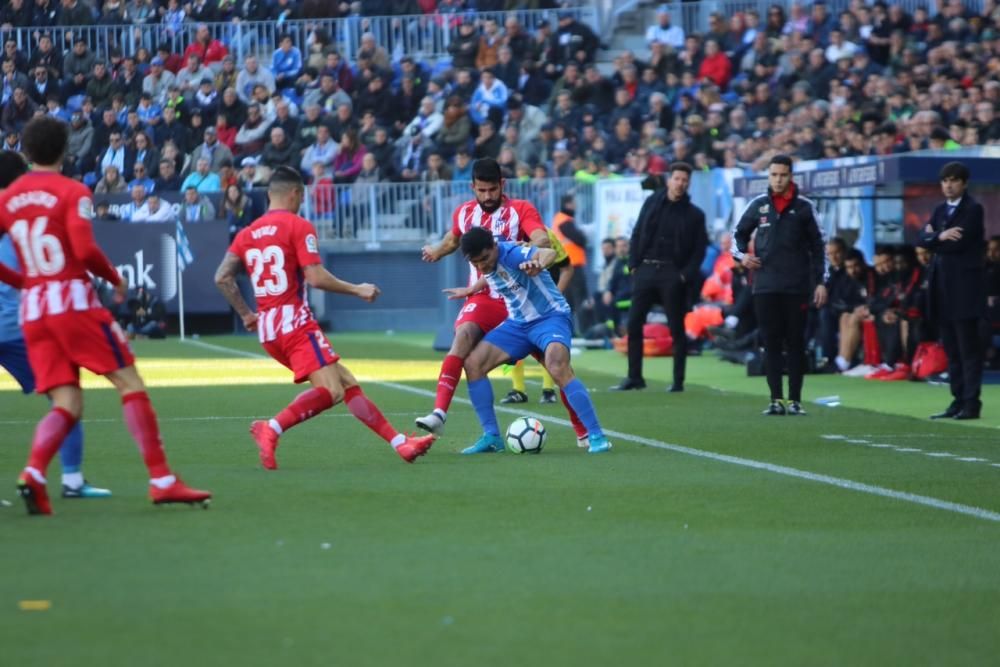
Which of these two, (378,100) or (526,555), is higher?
(378,100)

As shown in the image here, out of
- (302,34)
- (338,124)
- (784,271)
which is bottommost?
(784,271)

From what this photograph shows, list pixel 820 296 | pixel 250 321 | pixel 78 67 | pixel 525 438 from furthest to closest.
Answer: pixel 78 67 → pixel 820 296 → pixel 525 438 → pixel 250 321

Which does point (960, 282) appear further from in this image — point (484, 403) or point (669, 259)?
point (484, 403)

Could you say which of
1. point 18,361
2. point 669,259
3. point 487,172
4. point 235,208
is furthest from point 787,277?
point 235,208

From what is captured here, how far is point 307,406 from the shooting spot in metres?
10.9

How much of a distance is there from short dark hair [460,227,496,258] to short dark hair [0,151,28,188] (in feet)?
9.07

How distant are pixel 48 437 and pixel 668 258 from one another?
10.3m

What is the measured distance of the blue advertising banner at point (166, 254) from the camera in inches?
1232

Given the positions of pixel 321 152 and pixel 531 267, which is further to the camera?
pixel 321 152

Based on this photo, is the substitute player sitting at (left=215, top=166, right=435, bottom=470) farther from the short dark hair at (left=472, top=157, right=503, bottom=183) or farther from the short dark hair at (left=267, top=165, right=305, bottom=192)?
the short dark hair at (left=472, top=157, right=503, bottom=183)

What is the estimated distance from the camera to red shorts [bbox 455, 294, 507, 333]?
41.3ft

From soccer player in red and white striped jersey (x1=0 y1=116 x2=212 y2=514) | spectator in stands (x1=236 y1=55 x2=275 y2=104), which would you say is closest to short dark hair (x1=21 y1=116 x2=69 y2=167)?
soccer player in red and white striped jersey (x1=0 y1=116 x2=212 y2=514)

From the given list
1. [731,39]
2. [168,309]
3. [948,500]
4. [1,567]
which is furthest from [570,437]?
[731,39]

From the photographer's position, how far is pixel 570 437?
13.2 m
